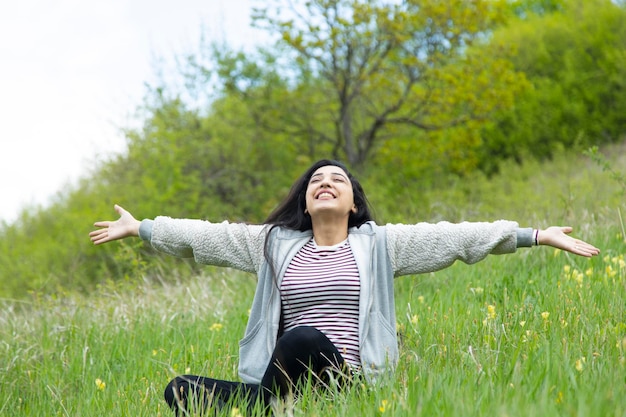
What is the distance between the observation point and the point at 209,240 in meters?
4.08

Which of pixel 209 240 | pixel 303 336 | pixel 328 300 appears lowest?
pixel 303 336

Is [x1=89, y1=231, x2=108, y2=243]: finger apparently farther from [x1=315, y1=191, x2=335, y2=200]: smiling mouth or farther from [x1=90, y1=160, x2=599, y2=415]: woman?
[x1=315, y1=191, x2=335, y2=200]: smiling mouth

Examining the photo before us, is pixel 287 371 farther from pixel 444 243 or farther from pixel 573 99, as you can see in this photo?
pixel 573 99

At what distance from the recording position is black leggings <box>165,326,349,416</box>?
3494 millimetres

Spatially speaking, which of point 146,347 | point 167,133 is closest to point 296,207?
point 146,347

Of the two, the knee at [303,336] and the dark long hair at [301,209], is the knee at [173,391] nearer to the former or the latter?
the knee at [303,336]

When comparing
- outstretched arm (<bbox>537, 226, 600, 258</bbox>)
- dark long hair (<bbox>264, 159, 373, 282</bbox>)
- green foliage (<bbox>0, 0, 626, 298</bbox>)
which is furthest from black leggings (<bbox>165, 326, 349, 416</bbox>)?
green foliage (<bbox>0, 0, 626, 298</bbox>)

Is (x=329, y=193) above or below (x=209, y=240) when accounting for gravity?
above

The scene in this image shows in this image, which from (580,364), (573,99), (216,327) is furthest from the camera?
(573,99)

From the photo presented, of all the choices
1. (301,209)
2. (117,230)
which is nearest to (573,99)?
(301,209)

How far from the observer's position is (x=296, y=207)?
14.2 feet

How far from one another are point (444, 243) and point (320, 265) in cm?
66

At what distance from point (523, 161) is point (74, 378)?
15.4 meters

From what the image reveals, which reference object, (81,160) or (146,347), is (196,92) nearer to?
(81,160)
